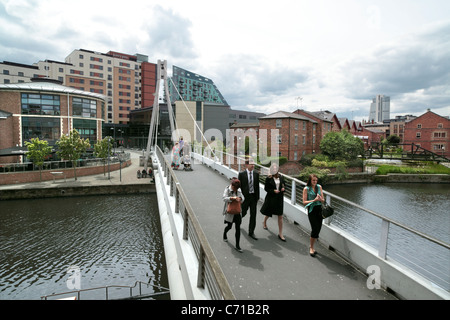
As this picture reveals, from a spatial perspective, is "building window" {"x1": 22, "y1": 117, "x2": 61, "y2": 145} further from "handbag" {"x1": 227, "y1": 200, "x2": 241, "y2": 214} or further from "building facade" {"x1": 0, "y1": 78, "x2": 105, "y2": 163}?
"handbag" {"x1": 227, "y1": 200, "x2": 241, "y2": 214}

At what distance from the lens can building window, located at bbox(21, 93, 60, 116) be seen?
1396 inches

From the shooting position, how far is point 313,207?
5.05 meters

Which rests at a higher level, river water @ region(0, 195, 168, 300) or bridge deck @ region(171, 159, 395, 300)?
bridge deck @ region(171, 159, 395, 300)

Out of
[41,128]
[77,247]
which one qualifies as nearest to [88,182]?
[77,247]

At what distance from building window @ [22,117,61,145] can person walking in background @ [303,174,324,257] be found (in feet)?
134

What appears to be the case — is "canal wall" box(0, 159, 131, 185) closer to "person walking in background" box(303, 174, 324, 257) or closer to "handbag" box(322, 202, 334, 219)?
"person walking in background" box(303, 174, 324, 257)

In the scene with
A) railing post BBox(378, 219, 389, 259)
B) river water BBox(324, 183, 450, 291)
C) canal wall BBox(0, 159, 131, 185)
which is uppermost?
railing post BBox(378, 219, 389, 259)

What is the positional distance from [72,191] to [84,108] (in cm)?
2075

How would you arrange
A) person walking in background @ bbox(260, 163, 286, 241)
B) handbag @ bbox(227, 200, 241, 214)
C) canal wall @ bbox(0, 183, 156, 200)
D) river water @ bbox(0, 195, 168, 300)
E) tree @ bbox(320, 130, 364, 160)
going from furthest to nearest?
tree @ bbox(320, 130, 364, 160)
canal wall @ bbox(0, 183, 156, 200)
river water @ bbox(0, 195, 168, 300)
person walking in background @ bbox(260, 163, 286, 241)
handbag @ bbox(227, 200, 241, 214)

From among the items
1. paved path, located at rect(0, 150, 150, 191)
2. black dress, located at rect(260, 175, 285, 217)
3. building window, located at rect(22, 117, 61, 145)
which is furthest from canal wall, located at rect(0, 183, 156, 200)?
black dress, located at rect(260, 175, 285, 217)

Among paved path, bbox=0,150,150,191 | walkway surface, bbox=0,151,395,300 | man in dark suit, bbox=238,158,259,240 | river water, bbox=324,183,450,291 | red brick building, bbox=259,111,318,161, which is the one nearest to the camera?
walkway surface, bbox=0,151,395,300

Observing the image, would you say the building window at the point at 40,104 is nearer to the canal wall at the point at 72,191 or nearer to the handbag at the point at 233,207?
the canal wall at the point at 72,191

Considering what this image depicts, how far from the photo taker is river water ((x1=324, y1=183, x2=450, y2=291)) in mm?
13540

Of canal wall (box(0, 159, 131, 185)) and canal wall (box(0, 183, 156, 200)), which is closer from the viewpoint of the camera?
canal wall (box(0, 183, 156, 200))
